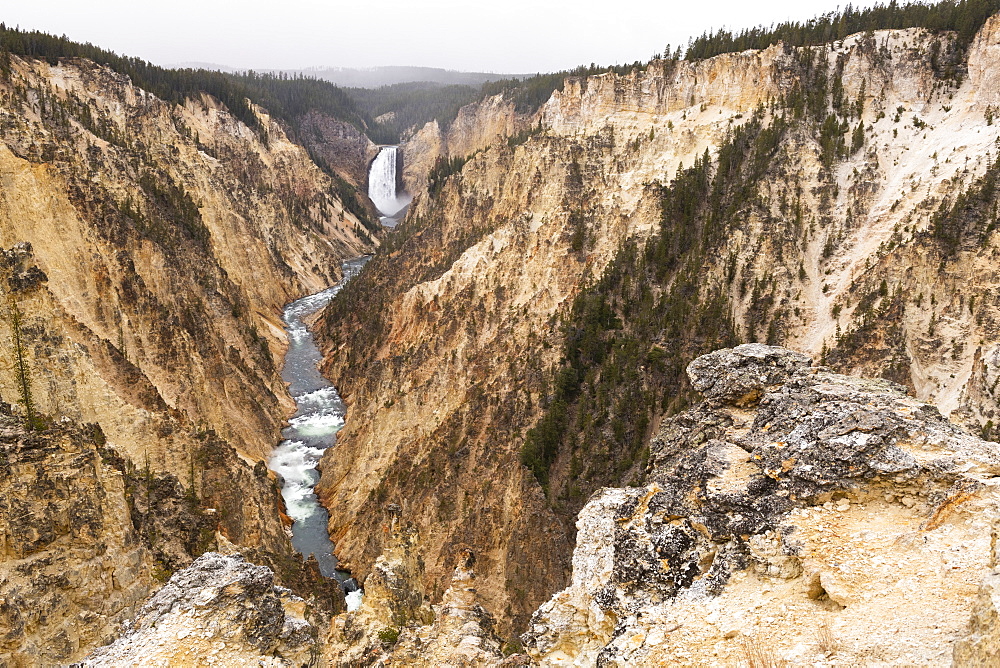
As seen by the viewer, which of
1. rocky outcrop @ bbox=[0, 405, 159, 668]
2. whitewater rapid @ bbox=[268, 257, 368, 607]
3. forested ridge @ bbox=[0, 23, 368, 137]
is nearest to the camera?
rocky outcrop @ bbox=[0, 405, 159, 668]

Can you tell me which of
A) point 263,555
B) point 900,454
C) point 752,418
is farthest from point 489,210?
point 900,454

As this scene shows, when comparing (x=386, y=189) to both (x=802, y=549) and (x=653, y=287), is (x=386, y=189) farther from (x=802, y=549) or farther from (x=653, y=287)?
(x=802, y=549)

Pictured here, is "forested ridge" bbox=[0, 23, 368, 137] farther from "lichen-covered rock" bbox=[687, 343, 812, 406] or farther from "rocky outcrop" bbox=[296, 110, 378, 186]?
"lichen-covered rock" bbox=[687, 343, 812, 406]

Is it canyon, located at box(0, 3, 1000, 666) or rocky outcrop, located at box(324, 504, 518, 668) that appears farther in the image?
rocky outcrop, located at box(324, 504, 518, 668)

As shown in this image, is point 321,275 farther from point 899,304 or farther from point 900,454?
point 900,454

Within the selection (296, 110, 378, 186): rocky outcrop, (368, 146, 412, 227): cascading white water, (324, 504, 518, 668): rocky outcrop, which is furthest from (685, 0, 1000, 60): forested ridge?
(296, 110, 378, 186): rocky outcrop

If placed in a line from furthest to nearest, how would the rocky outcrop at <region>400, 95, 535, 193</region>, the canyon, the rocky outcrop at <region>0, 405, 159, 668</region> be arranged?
the rocky outcrop at <region>400, 95, 535, 193</region> → the rocky outcrop at <region>0, 405, 159, 668</region> → the canyon
